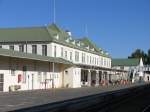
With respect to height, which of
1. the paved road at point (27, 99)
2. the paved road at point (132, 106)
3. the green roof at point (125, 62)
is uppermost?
the green roof at point (125, 62)

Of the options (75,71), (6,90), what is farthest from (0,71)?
(75,71)

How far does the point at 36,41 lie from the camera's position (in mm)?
71938

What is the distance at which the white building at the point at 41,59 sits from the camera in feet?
171

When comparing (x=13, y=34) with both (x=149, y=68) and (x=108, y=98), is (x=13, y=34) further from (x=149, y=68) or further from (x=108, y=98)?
(x=149, y=68)

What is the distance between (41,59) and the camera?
187 ft

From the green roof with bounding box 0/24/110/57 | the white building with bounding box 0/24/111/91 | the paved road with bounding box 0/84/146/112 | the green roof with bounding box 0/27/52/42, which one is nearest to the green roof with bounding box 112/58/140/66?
the white building with bounding box 0/24/111/91

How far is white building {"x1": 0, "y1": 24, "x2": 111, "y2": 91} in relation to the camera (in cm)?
5219

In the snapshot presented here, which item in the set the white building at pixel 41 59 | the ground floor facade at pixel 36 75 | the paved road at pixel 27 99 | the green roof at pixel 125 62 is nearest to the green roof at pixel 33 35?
the white building at pixel 41 59

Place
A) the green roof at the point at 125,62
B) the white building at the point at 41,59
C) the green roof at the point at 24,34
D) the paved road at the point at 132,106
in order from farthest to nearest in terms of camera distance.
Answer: the green roof at the point at 125,62 < the green roof at the point at 24,34 < the white building at the point at 41,59 < the paved road at the point at 132,106

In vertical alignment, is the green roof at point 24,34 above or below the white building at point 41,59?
above

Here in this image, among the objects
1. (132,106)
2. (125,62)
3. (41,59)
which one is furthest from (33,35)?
(125,62)

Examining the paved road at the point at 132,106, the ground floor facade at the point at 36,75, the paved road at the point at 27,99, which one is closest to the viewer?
the paved road at the point at 132,106

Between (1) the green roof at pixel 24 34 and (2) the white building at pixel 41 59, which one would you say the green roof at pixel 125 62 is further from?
(1) the green roof at pixel 24 34

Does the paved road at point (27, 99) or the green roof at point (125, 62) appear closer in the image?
the paved road at point (27, 99)
